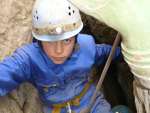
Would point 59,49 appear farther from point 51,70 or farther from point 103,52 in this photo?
point 103,52

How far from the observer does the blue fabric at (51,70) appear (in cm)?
217

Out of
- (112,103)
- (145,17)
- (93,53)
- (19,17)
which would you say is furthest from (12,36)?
(145,17)

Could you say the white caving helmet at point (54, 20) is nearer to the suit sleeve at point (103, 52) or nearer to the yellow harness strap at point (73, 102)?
the suit sleeve at point (103, 52)

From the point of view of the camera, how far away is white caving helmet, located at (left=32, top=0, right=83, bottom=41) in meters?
2.08

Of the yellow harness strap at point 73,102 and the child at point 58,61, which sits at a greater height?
the child at point 58,61

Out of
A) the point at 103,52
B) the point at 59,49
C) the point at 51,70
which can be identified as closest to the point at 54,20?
the point at 59,49

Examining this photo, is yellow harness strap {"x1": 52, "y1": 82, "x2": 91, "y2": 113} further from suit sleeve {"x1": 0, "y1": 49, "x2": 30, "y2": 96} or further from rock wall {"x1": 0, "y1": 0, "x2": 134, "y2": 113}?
suit sleeve {"x1": 0, "y1": 49, "x2": 30, "y2": 96}

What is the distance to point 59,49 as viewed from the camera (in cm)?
213

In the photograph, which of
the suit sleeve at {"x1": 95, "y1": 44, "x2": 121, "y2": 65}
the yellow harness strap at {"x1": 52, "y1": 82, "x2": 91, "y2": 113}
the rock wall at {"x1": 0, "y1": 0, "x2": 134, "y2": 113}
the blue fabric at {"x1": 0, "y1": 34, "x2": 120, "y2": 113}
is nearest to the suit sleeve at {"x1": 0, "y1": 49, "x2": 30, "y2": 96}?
the blue fabric at {"x1": 0, "y1": 34, "x2": 120, "y2": 113}

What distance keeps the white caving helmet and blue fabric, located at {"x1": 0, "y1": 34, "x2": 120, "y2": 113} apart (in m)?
0.14

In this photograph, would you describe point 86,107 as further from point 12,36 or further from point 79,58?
point 12,36

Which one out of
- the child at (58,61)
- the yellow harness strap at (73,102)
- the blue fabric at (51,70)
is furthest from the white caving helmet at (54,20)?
the yellow harness strap at (73,102)

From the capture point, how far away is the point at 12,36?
244 cm

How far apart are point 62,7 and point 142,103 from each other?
23.7 inches
